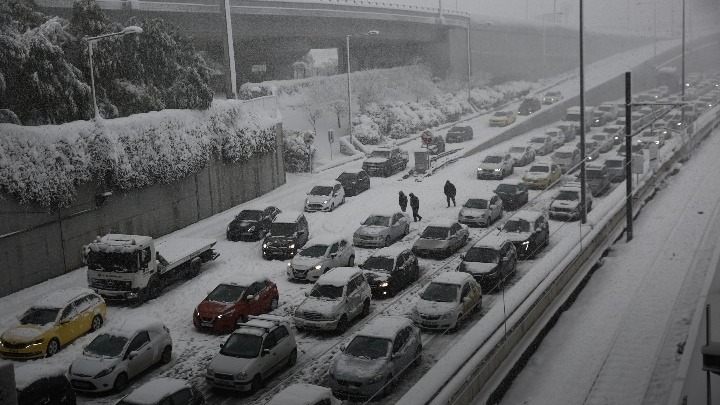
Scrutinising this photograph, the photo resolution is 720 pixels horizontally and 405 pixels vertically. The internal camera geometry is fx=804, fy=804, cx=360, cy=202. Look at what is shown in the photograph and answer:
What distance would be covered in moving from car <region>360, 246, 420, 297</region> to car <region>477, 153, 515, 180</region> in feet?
56.1

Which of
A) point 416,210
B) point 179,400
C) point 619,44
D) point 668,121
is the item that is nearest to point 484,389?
point 179,400

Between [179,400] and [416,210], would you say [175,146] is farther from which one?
[179,400]

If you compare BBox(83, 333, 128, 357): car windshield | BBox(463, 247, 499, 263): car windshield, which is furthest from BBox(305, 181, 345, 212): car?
BBox(83, 333, 128, 357): car windshield

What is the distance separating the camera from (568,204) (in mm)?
34750

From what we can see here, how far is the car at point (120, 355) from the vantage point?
18.7 metres

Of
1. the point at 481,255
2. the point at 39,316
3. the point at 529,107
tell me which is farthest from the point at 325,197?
the point at 529,107

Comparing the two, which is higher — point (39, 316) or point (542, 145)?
point (542, 145)

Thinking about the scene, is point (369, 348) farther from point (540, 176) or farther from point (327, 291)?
point (540, 176)

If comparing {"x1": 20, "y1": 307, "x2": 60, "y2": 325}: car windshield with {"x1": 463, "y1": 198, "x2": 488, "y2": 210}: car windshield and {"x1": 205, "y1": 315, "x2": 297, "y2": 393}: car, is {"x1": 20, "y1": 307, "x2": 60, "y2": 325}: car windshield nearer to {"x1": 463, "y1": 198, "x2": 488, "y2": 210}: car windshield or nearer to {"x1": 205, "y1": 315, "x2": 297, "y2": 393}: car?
{"x1": 205, "y1": 315, "x2": 297, "y2": 393}: car

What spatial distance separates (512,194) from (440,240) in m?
8.73

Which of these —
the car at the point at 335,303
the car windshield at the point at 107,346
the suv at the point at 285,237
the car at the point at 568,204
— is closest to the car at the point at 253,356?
the car at the point at 335,303

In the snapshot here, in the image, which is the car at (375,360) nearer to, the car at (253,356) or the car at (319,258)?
the car at (253,356)

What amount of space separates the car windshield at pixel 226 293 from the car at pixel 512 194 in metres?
17.2

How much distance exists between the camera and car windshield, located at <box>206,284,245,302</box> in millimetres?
23141
